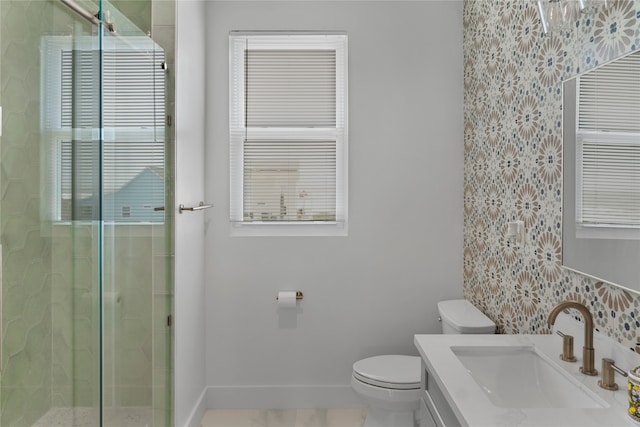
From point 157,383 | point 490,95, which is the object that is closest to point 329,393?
point 157,383

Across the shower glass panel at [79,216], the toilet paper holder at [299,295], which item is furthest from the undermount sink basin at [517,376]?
the toilet paper holder at [299,295]

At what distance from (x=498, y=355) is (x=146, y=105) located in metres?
1.62

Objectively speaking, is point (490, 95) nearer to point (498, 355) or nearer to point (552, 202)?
point (552, 202)

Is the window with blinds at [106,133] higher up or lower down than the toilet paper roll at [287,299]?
higher up

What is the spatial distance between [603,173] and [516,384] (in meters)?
0.70

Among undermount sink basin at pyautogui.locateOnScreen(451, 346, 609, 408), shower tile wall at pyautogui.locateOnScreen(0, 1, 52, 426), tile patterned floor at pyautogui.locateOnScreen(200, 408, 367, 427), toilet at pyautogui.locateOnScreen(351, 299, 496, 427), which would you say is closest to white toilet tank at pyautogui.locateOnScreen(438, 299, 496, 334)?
toilet at pyautogui.locateOnScreen(351, 299, 496, 427)

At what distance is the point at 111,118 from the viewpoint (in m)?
1.60

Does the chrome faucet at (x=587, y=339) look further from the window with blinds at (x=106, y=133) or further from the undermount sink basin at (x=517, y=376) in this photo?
the window with blinds at (x=106, y=133)

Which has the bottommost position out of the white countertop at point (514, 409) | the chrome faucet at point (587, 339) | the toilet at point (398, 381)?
the toilet at point (398, 381)

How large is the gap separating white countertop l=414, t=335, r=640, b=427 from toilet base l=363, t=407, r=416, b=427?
2.56ft

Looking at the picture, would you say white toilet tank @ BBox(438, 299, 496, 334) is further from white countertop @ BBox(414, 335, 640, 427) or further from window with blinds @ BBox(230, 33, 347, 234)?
window with blinds @ BBox(230, 33, 347, 234)

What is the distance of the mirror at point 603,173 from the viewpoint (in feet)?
4.01

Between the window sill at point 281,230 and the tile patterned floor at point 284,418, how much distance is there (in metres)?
1.05

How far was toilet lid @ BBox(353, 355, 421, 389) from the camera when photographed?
216 cm
